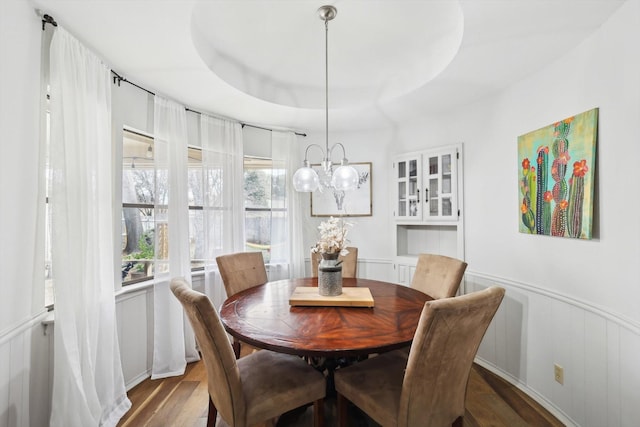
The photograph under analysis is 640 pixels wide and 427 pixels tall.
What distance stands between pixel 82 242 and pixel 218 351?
115 cm

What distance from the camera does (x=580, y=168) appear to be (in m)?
1.74

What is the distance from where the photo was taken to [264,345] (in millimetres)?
1326

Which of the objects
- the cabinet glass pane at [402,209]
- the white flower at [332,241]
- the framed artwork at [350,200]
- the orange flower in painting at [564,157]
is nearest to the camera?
the orange flower in painting at [564,157]

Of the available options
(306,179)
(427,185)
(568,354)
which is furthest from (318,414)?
(427,185)

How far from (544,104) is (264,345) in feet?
7.90

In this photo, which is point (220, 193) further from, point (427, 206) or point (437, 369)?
point (437, 369)

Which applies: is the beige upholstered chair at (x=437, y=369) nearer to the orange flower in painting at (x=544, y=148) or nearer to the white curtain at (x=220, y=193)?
the orange flower in painting at (x=544, y=148)

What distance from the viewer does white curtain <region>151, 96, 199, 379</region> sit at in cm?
247

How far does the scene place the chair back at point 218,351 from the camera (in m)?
1.23

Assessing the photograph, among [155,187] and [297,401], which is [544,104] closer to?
[297,401]

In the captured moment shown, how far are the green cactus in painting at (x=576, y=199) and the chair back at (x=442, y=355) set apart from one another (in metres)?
0.96

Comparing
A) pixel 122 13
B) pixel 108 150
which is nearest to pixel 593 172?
pixel 122 13

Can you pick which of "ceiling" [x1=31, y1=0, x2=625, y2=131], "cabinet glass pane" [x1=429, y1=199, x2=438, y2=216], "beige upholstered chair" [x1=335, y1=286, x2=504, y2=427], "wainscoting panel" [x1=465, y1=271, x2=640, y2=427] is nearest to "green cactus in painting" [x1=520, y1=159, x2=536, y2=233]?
"wainscoting panel" [x1=465, y1=271, x2=640, y2=427]

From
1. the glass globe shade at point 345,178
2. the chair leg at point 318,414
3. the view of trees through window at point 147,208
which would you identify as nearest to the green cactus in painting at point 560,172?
the glass globe shade at point 345,178
